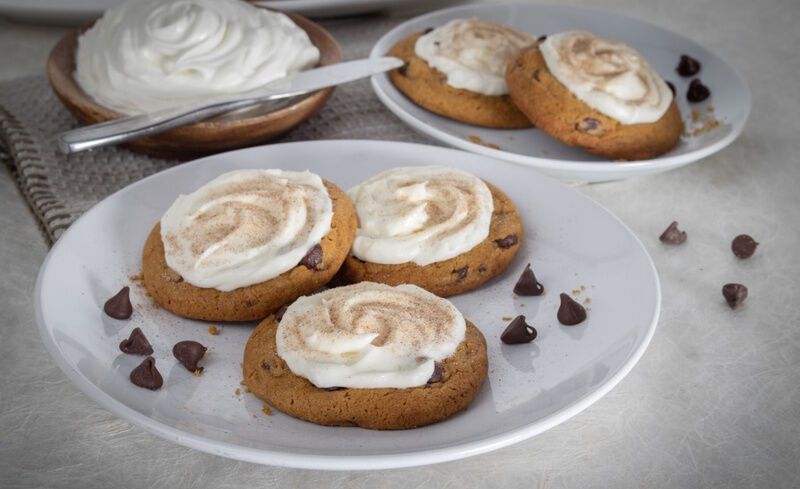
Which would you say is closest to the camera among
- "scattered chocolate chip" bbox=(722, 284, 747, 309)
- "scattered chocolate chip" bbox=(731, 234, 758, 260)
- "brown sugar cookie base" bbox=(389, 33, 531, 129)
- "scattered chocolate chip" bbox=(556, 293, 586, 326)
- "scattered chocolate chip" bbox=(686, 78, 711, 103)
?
"scattered chocolate chip" bbox=(556, 293, 586, 326)

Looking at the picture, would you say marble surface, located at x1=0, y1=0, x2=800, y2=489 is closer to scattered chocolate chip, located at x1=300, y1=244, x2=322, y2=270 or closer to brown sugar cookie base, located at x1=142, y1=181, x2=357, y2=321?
brown sugar cookie base, located at x1=142, y1=181, x2=357, y2=321

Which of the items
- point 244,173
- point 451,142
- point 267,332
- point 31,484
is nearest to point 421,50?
point 451,142

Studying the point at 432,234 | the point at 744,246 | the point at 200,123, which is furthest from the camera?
the point at 200,123

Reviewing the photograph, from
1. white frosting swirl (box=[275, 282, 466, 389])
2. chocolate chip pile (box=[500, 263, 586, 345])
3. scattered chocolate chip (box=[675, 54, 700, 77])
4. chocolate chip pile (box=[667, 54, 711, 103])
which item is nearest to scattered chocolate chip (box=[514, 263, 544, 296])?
chocolate chip pile (box=[500, 263, 586, 345])

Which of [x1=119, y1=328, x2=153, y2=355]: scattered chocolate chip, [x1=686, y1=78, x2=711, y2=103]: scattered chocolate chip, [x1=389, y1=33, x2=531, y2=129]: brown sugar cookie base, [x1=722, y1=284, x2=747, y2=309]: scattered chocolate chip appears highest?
[x1=119, y1=328, x2=153, y2=355]: scattered chocolate chip

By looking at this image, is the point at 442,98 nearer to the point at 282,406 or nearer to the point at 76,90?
the point at 76,90

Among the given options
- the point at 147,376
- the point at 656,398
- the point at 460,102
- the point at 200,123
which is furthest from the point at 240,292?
the point at 460,102

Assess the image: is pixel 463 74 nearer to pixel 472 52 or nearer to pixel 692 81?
pixel 472 52
